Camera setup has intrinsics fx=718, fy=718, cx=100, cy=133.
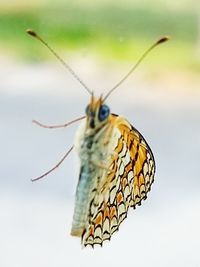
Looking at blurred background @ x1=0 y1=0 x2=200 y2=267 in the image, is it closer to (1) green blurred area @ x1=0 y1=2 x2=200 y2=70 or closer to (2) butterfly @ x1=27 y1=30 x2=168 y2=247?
(1) green blurred area @ x1=0 y1=2 x2=200 y2=70

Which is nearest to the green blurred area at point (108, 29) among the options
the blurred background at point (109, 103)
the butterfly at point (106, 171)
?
the blurred background at point (109, 103)

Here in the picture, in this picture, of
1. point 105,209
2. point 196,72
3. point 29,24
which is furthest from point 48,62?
point 105,209

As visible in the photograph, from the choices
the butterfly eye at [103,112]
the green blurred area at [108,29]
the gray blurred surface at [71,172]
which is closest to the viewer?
the butterfly eye at [103,112]

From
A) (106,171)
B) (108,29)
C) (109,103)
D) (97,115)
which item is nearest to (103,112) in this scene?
(97,115)

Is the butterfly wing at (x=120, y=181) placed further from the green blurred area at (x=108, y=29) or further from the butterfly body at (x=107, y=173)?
the green blurred area at (x=108, y=29)

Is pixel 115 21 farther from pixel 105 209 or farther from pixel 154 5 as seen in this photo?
pixel 105 209
